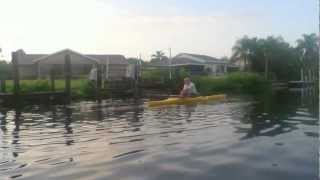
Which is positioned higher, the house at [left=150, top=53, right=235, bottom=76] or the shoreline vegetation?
the house at [left=150, top=53, right=235, bottom=76]

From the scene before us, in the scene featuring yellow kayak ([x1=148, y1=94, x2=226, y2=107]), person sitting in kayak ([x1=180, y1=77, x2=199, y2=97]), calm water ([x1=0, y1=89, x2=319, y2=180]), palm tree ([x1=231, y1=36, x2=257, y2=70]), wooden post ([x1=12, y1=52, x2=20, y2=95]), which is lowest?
calm water ([x1=0, y1=89, x2=319, y2=180])

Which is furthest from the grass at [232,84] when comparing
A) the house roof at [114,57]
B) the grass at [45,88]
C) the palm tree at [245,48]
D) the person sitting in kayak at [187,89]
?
the house roof at [114,57]

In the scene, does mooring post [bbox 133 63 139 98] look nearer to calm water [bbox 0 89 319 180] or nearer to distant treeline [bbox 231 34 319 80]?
calm water [bbox 0 89 319 180]

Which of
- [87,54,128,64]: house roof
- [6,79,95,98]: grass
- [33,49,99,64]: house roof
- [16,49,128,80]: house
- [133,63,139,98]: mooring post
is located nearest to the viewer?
[6,79,95,98]: grass

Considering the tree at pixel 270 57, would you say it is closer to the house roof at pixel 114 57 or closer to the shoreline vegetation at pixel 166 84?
the shoreline vegetation at pixel 166 84

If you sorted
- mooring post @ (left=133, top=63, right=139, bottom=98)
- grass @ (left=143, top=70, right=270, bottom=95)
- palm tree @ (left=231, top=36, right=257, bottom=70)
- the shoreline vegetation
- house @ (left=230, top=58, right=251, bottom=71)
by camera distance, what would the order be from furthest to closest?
palm tree @ (left=231, top=36, right=257, bottom=70) < house @ (left=230, top=58, right=251, bottom=71) < grass @ (left=143, top=70, right=270, bottom=95) < mooring post @ (left=133, top=63, right=139, bottom=98) < the shoreline vegetation

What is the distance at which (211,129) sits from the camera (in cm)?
1545

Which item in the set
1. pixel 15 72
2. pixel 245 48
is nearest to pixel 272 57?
pixel 245 48

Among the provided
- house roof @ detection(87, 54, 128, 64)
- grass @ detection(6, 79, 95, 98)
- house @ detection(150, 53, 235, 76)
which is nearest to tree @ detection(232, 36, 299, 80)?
house @ detection(150, 53, 235, 76)

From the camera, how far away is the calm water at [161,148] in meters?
9.34

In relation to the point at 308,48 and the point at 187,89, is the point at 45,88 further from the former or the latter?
the point at 308,48

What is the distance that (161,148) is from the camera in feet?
38.7

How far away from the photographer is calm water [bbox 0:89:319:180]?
9336 millimetres

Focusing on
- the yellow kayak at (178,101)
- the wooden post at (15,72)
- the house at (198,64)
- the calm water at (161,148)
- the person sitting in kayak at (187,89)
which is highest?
the house at (198,64)
